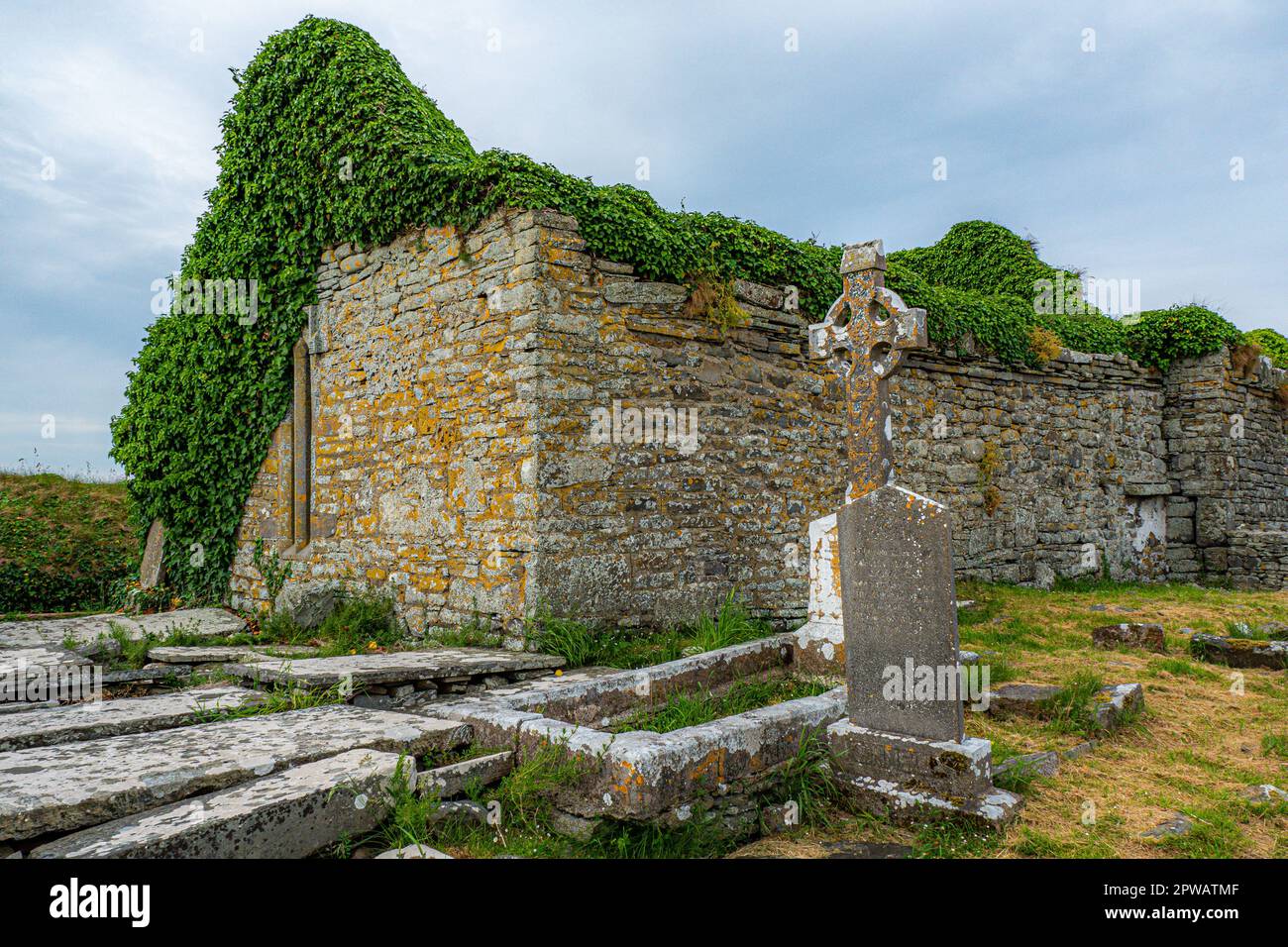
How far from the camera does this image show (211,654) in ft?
21.0

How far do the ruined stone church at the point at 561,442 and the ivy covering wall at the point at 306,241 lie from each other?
0.80 feet

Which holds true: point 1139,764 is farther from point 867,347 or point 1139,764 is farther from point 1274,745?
point 867,347

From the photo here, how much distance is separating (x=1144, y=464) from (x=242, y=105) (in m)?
13.3

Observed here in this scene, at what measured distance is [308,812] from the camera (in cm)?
296

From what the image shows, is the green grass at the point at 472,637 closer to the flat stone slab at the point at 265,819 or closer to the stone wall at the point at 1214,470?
the flat stone slab at the point at 265,819

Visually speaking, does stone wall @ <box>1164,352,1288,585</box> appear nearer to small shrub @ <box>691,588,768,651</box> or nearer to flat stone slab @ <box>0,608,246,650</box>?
small shrub @ <box>691,588,768,651</box>

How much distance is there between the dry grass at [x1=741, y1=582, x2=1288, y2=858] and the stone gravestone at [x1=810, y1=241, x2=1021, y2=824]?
181 mm

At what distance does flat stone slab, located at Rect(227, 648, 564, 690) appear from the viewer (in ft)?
16.9

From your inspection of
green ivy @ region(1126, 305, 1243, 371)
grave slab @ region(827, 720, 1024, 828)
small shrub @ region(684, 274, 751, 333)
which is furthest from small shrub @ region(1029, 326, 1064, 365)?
grave slab @ region(827, 720, 1024, 828)

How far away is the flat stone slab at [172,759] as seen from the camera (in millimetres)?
2871

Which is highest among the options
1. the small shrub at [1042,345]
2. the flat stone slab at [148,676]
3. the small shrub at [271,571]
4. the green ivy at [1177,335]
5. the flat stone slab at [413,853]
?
the green ivy at [1177,335]

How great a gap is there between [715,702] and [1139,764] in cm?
232

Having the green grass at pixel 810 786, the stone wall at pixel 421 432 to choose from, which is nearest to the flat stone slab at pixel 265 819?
the green grass at pixel 810 786

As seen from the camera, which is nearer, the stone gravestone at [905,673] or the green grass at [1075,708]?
the stone gravestone at [905,673]
